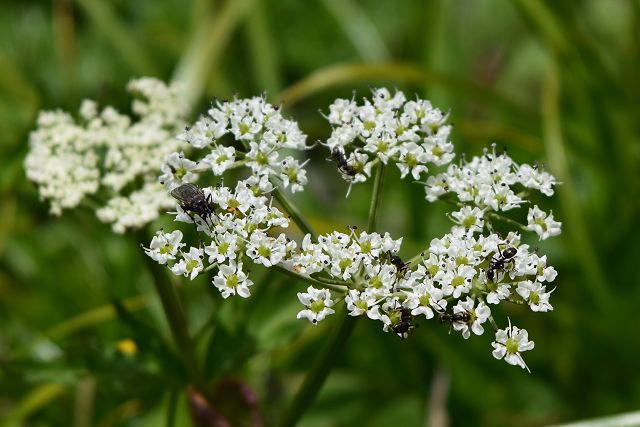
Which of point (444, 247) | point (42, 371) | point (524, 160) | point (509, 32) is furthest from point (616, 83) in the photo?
point (42, 371)

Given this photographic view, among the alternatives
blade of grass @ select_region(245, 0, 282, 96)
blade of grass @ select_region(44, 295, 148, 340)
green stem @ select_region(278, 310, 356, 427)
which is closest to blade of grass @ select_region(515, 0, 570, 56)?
blade of grass @ select_region(245, 0, 282, 96)

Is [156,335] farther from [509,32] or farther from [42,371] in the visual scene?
[509,32]

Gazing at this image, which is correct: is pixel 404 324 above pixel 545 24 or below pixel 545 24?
below

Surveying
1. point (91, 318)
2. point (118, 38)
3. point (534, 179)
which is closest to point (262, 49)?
point (118, 38)

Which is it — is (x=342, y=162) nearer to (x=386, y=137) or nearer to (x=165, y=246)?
(x=386, y=137)

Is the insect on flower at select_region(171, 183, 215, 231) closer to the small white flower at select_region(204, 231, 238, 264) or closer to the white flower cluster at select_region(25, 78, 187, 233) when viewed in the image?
the small white flower at select_region(204, 231, 238, 264)

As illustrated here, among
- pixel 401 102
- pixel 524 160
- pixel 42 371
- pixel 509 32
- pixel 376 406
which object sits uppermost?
pixel 509 32
